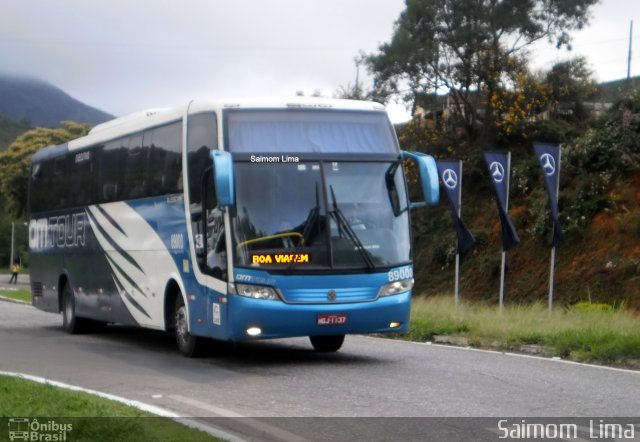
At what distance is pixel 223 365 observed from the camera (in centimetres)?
1451

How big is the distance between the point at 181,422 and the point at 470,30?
2974cm

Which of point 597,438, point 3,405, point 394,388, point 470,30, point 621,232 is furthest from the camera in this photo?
point 470,30

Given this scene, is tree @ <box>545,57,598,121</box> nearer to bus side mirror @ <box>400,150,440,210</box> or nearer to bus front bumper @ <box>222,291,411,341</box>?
bus side mirror @ <box>400,150,440,210</box>

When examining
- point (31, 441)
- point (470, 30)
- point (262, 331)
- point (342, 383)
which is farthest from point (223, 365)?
point (470, 30)

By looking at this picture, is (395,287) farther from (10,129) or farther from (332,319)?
(10,129)

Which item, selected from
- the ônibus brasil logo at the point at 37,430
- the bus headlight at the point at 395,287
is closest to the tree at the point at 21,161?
the bus headlight at the point at 395,287

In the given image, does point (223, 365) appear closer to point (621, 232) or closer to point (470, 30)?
point (621, 232)

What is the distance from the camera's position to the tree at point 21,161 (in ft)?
225

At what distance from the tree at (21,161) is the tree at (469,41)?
35412 millimetres

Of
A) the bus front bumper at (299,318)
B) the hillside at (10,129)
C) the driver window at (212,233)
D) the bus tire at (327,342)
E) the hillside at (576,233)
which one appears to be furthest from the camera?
the hillside at (10,129)

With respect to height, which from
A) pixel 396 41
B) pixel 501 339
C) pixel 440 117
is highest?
pixel 396 41

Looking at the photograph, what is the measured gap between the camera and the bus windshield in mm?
13703

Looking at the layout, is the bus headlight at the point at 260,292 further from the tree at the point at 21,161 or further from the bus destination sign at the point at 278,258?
the tree at the point at 21,161

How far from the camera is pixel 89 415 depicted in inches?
352
